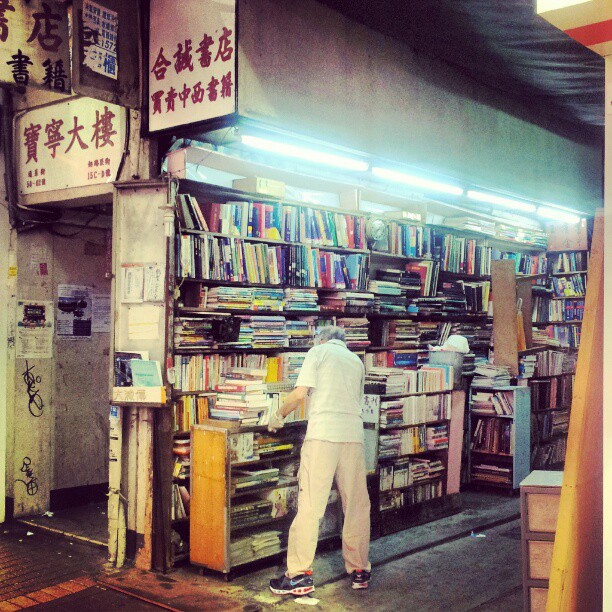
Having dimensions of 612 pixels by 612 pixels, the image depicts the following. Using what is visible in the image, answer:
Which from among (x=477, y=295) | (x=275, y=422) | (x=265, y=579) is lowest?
(x=265, y=579)

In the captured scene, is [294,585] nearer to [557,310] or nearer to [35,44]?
[35,44]

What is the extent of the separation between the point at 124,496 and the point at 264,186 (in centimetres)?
291

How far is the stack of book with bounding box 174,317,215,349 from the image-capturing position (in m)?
5.49

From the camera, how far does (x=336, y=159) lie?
6.39m

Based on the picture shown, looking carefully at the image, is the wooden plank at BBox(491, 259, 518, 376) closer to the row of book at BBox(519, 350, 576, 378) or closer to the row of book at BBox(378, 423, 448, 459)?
the row of book at BBox(378, 423, 448, 459)

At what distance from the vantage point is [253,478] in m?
5.36

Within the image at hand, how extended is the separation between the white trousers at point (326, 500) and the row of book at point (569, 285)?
6.42 m

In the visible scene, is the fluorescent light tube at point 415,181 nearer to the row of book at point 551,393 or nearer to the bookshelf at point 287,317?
the bookshelf at point 287,317

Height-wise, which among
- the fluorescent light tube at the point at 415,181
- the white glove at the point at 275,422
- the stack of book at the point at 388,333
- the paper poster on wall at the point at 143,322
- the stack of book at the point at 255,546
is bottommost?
the stack of book at the point at 255,546

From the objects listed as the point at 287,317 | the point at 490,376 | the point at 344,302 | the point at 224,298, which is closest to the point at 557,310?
the point at 490,376

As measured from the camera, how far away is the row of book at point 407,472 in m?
6.47

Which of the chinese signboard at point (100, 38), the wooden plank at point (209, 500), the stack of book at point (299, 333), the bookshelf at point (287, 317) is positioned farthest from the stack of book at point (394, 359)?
the chinese signboard at point (100, 38)

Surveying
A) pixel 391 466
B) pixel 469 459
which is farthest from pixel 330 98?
pixel 469 459

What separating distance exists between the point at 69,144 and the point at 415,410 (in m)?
4.01
